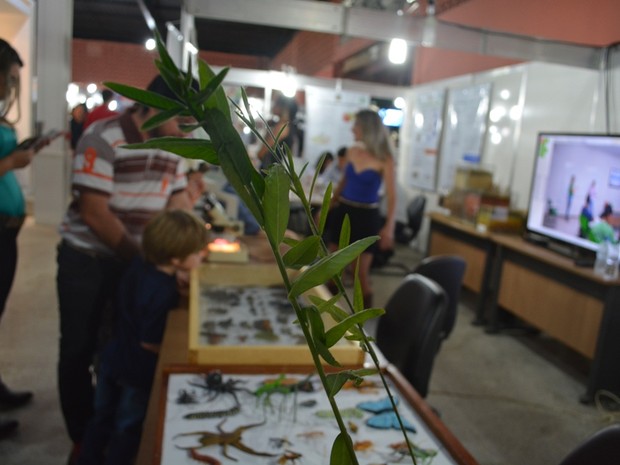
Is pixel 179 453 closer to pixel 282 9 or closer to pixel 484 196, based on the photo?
pixel 282 9

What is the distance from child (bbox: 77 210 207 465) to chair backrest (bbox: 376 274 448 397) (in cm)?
72

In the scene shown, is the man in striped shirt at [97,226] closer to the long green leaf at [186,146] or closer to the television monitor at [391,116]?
the long green leaf at [186,146]

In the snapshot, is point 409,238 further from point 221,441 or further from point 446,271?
point 221,441

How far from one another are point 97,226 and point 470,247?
3.38 metres

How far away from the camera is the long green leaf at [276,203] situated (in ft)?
1.34

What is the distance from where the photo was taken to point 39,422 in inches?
87.2

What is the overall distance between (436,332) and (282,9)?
7.37 ft

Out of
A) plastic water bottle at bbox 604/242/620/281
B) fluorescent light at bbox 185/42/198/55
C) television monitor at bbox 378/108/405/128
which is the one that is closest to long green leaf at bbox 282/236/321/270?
fluorescent light at bbox 185/42/198/55

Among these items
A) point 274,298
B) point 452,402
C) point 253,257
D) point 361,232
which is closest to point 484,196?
point 361,232

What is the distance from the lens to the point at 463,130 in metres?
5.70

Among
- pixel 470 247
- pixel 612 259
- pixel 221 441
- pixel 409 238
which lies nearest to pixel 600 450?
pixel 221 441

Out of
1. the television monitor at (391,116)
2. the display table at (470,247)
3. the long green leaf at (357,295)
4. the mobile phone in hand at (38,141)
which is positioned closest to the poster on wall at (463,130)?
the display table at (470,247)

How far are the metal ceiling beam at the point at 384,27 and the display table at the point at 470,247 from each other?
1.36m

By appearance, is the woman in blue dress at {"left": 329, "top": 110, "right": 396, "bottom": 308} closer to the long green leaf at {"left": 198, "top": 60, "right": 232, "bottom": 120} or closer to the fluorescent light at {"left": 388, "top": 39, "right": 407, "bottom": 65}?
the fluorescent light at {"left": 388, "top": 39, "right": 407, "bottom": 65}
